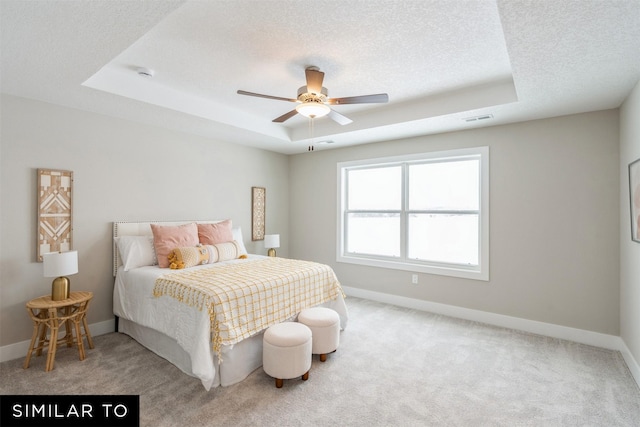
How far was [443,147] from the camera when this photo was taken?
13.6 ft

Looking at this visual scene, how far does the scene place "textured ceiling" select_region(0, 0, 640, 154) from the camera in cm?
174

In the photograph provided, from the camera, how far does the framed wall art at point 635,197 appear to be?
8.07 feet

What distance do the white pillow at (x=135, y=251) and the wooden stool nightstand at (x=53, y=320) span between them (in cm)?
48

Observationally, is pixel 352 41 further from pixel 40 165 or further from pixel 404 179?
pixel 40 165

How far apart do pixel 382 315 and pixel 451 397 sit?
5.86ft

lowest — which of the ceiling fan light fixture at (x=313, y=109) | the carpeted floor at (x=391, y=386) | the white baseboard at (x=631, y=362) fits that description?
the carpeted floor at (x=391, y=386)

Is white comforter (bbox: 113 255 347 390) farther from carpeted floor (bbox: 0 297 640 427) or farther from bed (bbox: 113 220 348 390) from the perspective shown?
carpeted floor (bbox: 0 297 640 427)

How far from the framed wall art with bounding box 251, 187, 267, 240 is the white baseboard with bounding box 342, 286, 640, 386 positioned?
198 cm

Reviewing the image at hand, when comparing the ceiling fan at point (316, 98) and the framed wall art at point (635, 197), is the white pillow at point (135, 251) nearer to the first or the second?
the ceiling fan at point (316, 98)

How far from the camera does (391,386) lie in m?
2.41

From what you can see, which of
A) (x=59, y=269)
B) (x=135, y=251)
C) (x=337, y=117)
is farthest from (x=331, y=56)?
(x=59, y=269)

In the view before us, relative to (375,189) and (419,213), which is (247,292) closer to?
(419,213)

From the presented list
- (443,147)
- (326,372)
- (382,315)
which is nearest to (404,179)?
(443,147)

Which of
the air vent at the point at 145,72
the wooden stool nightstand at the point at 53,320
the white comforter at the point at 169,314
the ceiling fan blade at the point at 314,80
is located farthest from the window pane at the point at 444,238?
the wooden stool nightstand at the point at 53,320
